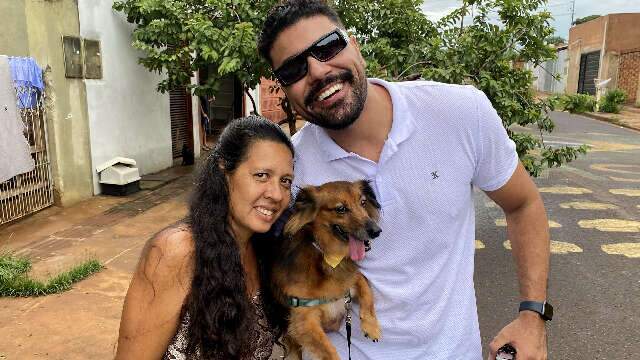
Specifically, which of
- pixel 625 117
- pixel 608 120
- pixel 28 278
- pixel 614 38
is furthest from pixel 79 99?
pixel 614 38

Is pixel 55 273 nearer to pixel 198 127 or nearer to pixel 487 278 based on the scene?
pixel 487 278

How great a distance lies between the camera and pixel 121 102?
32.5ft

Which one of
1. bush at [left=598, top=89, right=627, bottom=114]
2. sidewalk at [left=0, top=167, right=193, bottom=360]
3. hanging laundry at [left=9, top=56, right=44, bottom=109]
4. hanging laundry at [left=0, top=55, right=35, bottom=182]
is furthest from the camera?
bush at [left=598, top=89, right=627, bottom=114]

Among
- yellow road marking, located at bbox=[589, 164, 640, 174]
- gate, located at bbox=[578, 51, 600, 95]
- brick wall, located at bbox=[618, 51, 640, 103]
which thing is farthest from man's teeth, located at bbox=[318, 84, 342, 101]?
gate, located at bbox=[578, 51, 600, 95]

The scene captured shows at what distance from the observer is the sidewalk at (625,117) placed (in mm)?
21641

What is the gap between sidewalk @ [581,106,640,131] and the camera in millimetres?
21641

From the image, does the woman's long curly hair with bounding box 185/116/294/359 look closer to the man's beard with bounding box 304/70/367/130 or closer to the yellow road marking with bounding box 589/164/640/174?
the man's beard with bounding box 304/70/367/130

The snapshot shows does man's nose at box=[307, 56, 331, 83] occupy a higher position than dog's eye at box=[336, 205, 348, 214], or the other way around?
man's nose at box=[307, 56, 331, 83]

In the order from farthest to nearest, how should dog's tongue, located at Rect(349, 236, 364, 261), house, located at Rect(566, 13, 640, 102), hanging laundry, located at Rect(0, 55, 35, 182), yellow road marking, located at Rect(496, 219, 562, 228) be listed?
house, located at Rect(566, 13, 640, 102) → yellow road marking, located at Rect(496, 219, 562, 228) → hanging laundry, located at Rect(0, 55, 35, 182) → dog's tongue, located at Rect(349, 236, 364, 261)

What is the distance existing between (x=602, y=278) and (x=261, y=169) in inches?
209

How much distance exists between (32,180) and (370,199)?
7338mm

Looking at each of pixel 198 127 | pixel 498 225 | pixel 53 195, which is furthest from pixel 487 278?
pixel 198 127

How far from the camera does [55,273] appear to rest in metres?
5.71

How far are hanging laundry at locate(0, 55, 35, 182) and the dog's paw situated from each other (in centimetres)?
663
